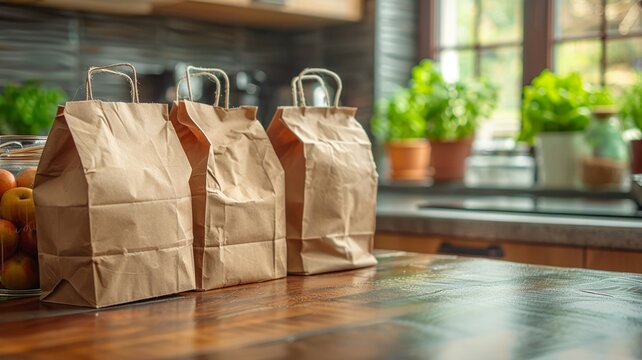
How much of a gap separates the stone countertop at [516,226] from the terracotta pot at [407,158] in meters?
0.71

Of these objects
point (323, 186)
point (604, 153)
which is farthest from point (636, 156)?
point (323, 186)

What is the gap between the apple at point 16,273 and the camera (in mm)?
943

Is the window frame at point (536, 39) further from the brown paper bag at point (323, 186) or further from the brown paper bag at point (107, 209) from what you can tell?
the brown paper bag at point (107, 209)

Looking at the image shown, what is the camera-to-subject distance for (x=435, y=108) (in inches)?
109

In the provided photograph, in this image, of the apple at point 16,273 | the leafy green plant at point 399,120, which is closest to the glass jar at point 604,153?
the leafy green plant at point 399,120

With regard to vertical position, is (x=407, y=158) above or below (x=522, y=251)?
above

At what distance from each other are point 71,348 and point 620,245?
1.28m

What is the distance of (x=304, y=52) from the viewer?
3.19 m

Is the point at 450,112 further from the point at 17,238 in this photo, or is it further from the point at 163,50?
the point at 17,238

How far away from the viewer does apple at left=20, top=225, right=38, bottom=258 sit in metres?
0.95

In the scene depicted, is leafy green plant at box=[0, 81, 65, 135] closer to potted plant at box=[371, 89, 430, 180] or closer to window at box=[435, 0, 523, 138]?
potted plant at box=[371, 89, 430, 180]

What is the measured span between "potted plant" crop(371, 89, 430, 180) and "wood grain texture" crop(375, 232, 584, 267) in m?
0.83

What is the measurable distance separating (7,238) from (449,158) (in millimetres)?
2044

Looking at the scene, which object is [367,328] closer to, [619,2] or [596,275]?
[596,275]
